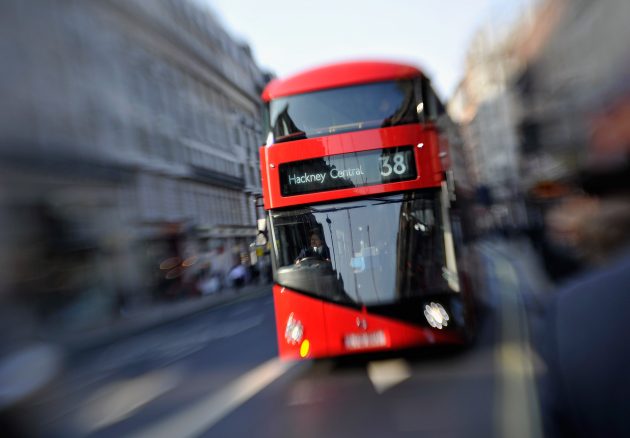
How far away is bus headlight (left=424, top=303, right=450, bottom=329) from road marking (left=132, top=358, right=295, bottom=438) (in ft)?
6.75

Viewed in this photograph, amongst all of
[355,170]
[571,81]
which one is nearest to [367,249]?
[355,170]

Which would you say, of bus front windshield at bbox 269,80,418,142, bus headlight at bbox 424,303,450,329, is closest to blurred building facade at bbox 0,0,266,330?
bus front windshield at bbox 269,80,418,142

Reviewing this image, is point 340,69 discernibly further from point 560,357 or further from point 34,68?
point 34,68

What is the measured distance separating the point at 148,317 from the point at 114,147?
8124mm

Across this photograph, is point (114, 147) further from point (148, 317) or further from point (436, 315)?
point (436, 315)

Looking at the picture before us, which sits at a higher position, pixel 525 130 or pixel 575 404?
pixel 525 130

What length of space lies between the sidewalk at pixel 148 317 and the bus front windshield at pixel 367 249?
640 centimetres

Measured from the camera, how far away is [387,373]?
8.12 metres

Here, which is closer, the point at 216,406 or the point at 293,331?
the point at 216,406

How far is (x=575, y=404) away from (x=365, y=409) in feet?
14.4

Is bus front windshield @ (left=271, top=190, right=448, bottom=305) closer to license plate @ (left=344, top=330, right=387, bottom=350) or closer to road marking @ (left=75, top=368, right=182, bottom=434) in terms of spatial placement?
license plate @ (left=344, top=330, right=387, bottom=350)

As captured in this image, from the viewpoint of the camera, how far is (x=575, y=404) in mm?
2156

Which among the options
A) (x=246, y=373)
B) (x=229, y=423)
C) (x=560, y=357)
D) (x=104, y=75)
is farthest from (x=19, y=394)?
(x=104, y=75)

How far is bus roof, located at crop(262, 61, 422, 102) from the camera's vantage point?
8.46m
